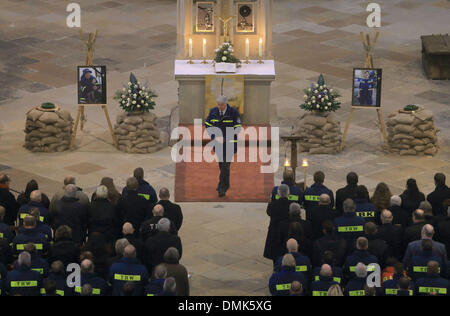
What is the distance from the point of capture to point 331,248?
15938 mm

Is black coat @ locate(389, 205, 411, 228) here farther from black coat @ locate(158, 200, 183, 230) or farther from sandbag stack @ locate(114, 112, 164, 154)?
sandbag stack @ locate(114, 112, 164, 154)

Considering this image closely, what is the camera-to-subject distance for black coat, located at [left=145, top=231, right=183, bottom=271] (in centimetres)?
1587

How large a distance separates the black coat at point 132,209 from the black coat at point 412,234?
13.1 ft

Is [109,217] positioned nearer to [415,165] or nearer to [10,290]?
[10,290]

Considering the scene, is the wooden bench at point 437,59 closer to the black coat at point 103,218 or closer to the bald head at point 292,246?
the black coat at point 103,218

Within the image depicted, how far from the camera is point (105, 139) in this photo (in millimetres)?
24906

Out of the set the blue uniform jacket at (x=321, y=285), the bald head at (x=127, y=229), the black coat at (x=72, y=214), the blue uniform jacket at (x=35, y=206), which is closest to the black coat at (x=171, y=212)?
the black coat at (x=72, y=214)

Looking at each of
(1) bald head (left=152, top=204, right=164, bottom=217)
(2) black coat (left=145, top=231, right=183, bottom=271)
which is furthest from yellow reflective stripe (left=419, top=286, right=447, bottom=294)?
(1) bald head (left=152, top=204, right=164, bottom=217)

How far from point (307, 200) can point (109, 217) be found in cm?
319

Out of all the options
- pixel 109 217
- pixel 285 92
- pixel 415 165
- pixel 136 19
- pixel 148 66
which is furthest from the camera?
pixel 136 19

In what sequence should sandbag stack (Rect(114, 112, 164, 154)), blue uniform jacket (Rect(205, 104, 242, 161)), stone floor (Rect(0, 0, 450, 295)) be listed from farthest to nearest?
sandbag stack (Rect(114, 112, 164, 154)) < blue uniform jacket (Rect(205, 104, 242, 161)) < stone floor (Rect(0, 0, 450, 295))

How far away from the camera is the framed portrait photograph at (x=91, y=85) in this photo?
24203mm

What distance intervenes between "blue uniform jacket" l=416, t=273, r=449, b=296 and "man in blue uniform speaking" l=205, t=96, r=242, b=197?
23.2ft

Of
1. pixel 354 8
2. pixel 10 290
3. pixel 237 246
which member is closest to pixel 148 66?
pixel 354 8
